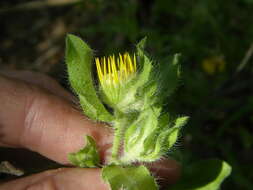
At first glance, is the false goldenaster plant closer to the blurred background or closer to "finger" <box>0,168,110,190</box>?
"finger" <box>0,168,110,190</box>

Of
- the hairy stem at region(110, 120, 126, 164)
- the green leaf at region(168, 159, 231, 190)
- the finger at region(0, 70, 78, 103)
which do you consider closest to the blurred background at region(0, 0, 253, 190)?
the finger at region(0, 70, 78, 103)

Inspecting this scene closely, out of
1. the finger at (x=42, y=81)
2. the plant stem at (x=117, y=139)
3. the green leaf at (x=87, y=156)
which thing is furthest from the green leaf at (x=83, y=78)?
the finger at (x=42, y=81)

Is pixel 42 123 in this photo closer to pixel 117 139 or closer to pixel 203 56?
pixel 117 139

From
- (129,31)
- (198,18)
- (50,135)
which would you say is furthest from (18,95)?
(198,18)

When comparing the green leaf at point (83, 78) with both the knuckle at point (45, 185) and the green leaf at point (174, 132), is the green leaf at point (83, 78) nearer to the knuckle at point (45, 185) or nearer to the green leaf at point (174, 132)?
the green leaf at point (174, 132)

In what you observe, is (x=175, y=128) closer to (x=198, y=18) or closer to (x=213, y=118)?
(x=213, y=118)

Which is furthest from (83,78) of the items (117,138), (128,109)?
(117,138)
